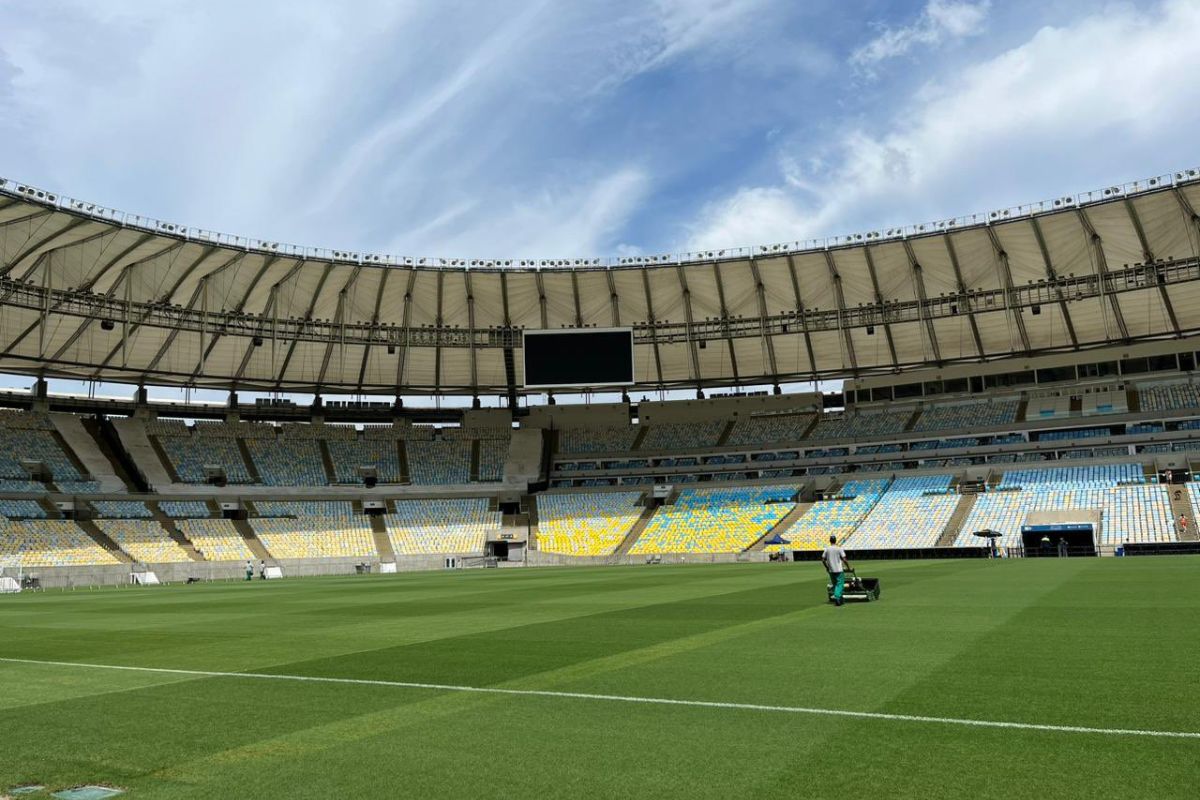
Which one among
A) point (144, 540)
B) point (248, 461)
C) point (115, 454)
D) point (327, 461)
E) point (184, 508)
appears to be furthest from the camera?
point (327, 461)

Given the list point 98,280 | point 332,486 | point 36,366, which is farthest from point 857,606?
point 36,366

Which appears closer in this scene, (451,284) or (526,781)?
(526,781)

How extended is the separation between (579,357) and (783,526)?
1736 cm

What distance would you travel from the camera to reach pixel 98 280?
166 ft

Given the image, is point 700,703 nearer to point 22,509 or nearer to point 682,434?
point 22,509

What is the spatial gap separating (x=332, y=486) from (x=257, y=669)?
57.1m

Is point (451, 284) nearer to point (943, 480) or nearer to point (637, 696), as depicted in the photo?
point (943, 480)

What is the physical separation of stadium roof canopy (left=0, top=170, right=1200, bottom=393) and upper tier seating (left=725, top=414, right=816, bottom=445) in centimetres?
345

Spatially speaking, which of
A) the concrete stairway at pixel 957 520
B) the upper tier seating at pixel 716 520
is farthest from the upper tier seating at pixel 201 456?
the concrete stairway at pixel 957 520

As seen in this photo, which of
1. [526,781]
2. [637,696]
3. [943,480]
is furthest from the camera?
[943,480]

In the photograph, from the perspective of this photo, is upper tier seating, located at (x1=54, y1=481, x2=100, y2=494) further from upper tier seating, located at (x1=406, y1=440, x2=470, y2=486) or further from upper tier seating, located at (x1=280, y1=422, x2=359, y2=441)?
upper tier seating, located at (x1=406, y1=440, x2=470, y2=486)

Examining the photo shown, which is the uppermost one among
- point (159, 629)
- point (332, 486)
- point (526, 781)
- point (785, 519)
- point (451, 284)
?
point (451, 284)

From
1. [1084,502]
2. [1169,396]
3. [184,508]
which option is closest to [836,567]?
[1084,502]

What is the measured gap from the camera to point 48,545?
4900 centimetres
